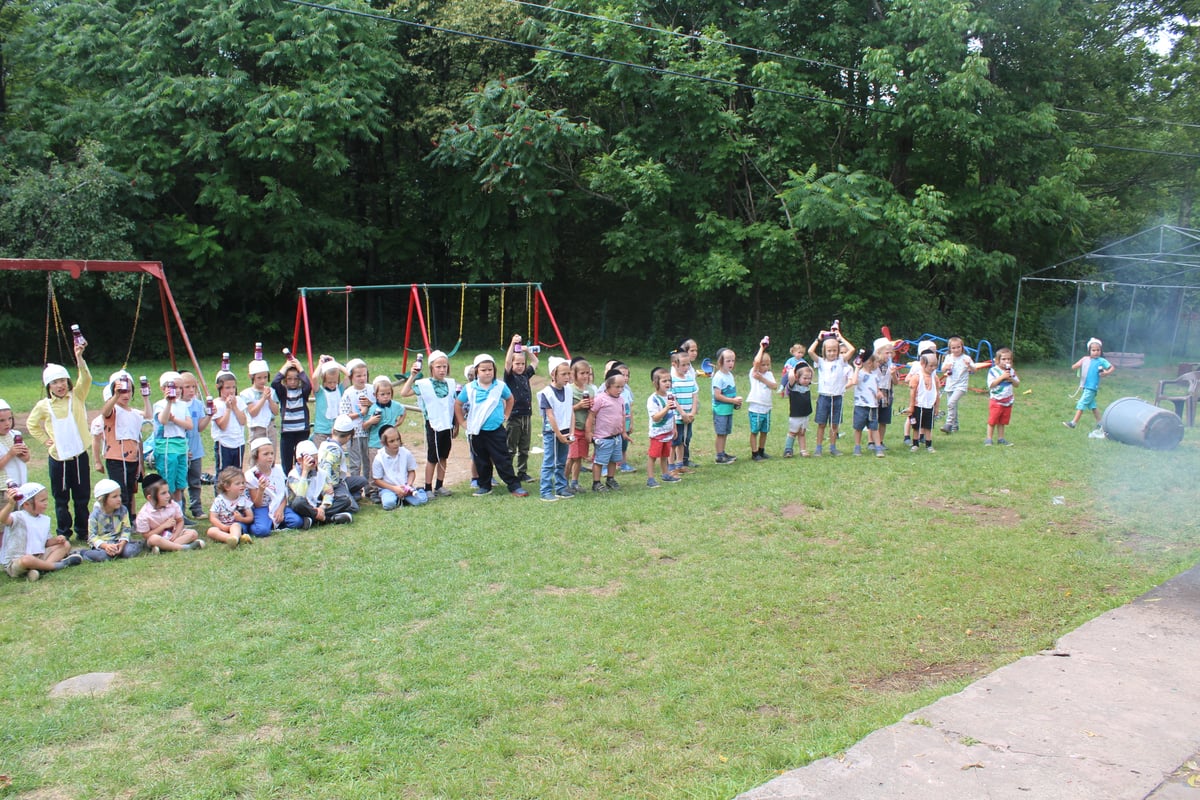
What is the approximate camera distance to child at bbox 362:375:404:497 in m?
10.1

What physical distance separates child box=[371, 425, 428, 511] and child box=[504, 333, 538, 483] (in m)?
1.20

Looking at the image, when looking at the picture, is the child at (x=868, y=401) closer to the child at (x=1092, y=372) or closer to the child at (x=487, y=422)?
the child at (x=1092, y=372)

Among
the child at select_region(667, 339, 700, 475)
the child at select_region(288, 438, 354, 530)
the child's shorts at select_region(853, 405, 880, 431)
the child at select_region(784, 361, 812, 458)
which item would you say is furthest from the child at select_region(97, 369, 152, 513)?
the child's shorts at select_region(853, 405, 880, 431)

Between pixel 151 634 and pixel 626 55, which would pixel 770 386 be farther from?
pixel 626 55

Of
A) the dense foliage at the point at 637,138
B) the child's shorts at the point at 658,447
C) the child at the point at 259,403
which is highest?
the dense foliage at the point at 637,138

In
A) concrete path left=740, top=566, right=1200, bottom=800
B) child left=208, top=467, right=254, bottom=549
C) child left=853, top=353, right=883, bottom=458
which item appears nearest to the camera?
concrete path left=740, top=566, right=1200, bottom=800

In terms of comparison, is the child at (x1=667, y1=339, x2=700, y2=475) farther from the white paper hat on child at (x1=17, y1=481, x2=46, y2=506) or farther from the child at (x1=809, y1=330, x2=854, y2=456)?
the white paper hat on child at (x1=17, y1=481, x2=46, y2=506)

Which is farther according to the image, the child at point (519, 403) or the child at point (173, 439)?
the child at point (519, 403)

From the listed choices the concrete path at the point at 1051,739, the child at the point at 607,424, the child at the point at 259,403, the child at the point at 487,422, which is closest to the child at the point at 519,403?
the child at the point at 487,422

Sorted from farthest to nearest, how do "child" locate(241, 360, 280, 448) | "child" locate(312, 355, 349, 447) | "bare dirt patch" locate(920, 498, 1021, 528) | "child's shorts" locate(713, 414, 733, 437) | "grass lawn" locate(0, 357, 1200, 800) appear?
"child's shorts" locate(713, 414, 733, 437) → "child" locate(312, 355, 349, 447) → "child" locate(241, 360, 280, 448) → "bare dirt patch" locate(920, 498, 1021, 528) → "grass lawn" locate(0, 357, 1200, 800)

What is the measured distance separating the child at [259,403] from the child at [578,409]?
3142mm

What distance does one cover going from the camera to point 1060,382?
20391 mm

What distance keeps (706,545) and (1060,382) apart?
14960 millimetres

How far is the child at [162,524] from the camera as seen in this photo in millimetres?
8359
